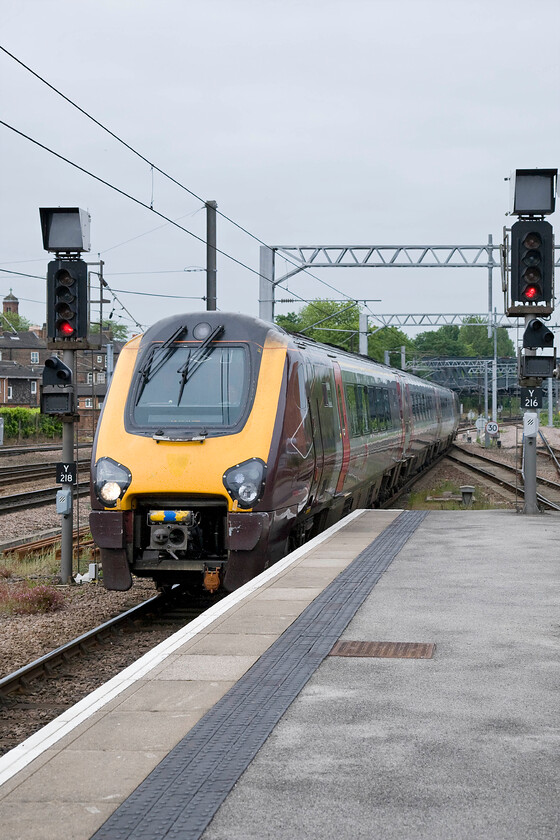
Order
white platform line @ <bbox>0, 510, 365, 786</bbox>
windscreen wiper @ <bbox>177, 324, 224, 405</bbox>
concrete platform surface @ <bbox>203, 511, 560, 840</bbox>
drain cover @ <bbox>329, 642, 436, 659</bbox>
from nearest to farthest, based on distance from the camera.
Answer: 1. concrete platform surface @ <bbox>203, 511, 560, 840</bbox>
2. white platform line @ <bbox>0, 510, 365, 786</bbox>
3. drain cover @ <bbox>329, 642, 436, 659</bbox>
4. windscreen wiper @ <bbox>177, 324, 224, 405</bbox>

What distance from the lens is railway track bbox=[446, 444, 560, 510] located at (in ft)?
81.5

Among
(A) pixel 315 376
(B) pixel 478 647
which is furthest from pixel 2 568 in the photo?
(B) pixel 478 647

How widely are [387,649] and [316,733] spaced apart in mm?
1801

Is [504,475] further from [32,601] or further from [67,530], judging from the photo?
[32,601]

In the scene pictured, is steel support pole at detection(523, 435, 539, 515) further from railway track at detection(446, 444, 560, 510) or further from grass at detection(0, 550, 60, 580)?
grass at detection(0, 550, 60, 580)

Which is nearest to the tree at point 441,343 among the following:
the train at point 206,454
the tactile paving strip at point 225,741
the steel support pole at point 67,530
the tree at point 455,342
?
the tree at point 455,342

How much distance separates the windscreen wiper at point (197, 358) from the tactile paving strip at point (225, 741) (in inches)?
148

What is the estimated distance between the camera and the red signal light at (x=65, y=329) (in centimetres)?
1327

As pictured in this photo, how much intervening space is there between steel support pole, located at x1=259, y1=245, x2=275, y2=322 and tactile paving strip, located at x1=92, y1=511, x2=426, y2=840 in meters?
17.1

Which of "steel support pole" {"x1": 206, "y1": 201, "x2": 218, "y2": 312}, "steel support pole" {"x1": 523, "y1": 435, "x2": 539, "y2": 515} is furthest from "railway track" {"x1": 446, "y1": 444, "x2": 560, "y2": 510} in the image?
"steel support pole" {"x1": 206, "y1": 201, "x2": 218, "y2": 312}

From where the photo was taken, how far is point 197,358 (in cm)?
1156

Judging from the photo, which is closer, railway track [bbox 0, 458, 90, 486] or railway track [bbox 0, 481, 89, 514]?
railway track [bbox 0, 481, 89, 514]

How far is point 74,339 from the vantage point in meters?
13.4

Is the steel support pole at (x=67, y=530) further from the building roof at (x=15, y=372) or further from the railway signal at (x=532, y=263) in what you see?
the building roof at (x=15, y=372)
